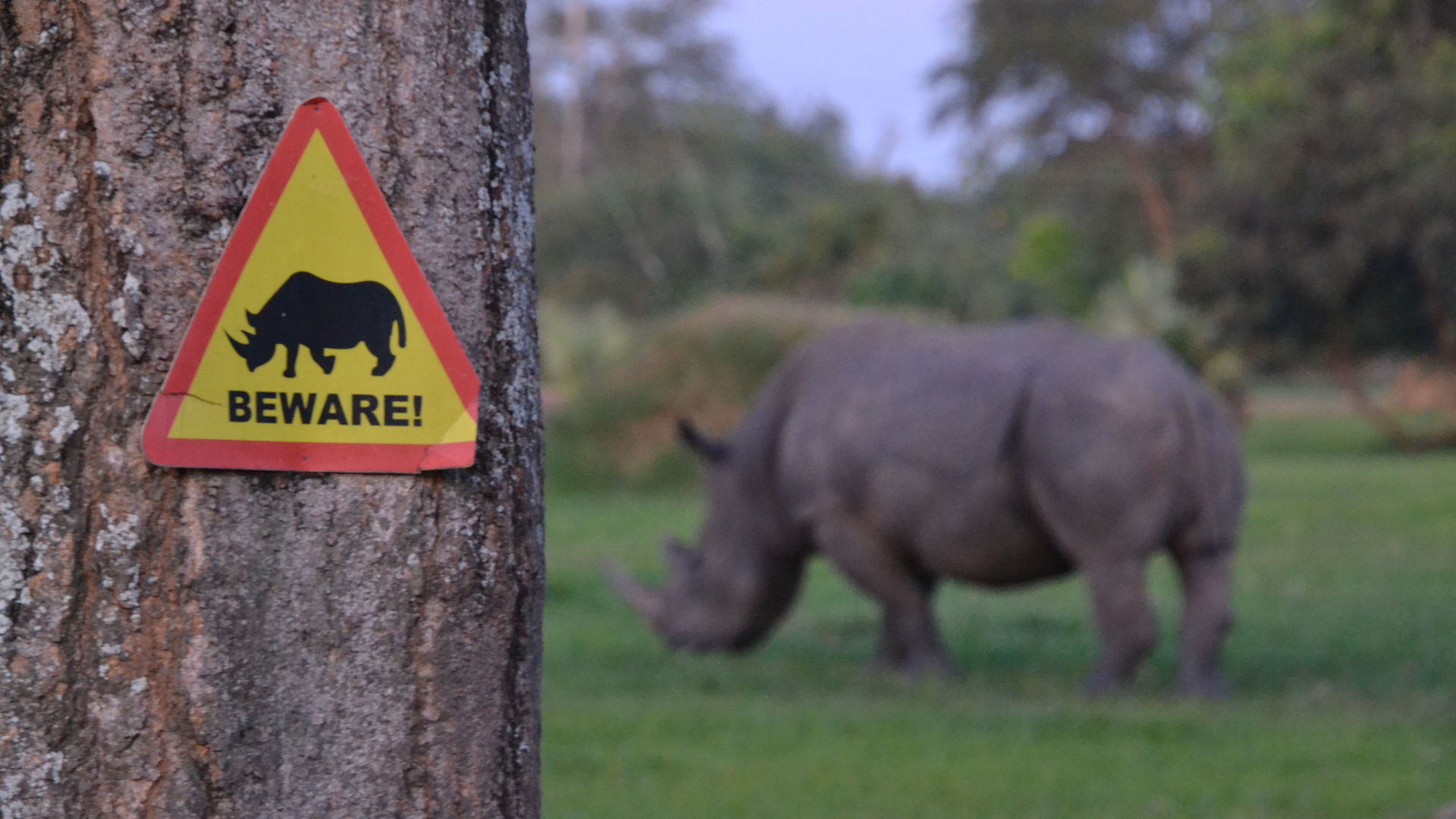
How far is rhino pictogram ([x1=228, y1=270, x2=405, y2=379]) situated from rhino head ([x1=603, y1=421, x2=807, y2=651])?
6.99 m

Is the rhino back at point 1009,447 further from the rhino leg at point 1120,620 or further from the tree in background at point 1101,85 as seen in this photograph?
the tree in background at point 1101,85

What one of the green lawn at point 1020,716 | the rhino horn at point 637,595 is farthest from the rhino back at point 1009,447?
the rhino horn at point 637,595

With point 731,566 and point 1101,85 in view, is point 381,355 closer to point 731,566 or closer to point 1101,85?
point 731,566

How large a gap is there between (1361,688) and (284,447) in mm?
6835

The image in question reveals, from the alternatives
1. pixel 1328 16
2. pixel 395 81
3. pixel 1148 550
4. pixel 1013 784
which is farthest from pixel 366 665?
pixel 1328 16

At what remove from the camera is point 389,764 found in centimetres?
208

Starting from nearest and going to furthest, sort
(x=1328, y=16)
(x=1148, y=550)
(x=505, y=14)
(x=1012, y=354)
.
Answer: (x=505, y=14)
(x=1148, y=550)
(x=1012, y=354)
(x=1328, y=16)

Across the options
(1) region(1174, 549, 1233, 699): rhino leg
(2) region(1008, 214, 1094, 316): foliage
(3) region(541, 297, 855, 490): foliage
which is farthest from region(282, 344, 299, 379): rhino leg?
(2) region(1008, 214, 1094, 316): foliage

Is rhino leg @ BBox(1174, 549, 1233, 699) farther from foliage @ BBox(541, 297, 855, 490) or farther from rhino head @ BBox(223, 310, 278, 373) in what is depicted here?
foliage @ BBox(541, 297, 855, 490)

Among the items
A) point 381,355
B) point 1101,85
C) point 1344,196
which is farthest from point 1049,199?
point 381,355

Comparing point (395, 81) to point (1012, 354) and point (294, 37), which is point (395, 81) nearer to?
point (294, 37)

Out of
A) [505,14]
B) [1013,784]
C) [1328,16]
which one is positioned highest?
[1328,16]

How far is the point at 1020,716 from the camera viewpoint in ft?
23.6

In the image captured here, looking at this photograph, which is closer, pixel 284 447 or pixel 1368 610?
pixel 284 447
